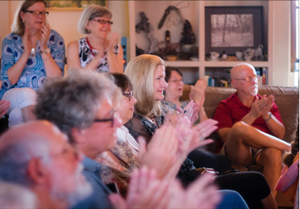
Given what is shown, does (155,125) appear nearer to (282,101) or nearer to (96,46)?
(96,46)

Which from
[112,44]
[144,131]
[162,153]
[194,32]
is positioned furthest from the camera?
[194,32]

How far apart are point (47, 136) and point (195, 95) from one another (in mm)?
2208

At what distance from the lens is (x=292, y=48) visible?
351cm

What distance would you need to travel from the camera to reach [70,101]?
57cm

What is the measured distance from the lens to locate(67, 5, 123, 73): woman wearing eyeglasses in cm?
229

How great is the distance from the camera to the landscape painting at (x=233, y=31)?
11.7 ft

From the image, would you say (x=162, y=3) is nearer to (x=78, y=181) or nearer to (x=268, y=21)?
(x=268, y=21)

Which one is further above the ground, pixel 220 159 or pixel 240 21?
pixel 240 21

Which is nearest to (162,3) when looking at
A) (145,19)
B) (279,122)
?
(145,19)

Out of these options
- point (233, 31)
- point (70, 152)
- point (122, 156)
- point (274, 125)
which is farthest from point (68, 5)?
point (70, 152)

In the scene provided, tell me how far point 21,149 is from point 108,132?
0.76 ft

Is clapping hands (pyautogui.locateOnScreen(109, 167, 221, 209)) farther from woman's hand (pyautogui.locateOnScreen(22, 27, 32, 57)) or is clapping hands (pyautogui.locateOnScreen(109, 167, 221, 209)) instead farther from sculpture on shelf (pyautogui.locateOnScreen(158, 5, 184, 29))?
sculpture on shelf (pyautogui.locateOnScreen(158, 5, 184, 29))

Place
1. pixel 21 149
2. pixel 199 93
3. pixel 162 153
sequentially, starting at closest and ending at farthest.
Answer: pixel 21 149 → pixel 162 153 → pixel 199 93

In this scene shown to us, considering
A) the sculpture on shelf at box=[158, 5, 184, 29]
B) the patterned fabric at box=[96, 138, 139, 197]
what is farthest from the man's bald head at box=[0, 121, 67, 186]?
the sculpture on shelf at box=[158, 5, 184, 29]
